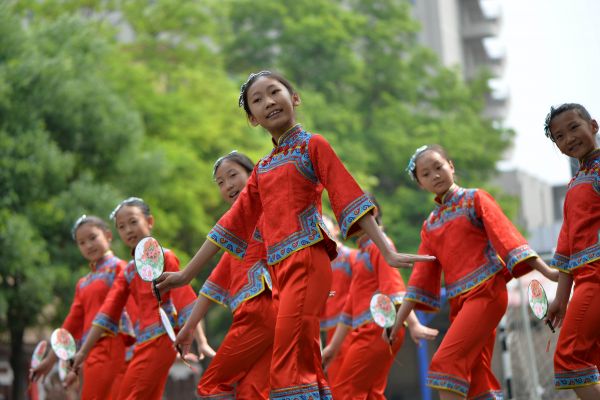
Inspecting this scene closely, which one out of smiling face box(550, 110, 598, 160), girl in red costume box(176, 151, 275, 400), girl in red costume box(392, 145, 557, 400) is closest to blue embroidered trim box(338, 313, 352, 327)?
girl in red costume box(392, 145, 557, 400)

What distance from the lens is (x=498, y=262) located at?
687 cm

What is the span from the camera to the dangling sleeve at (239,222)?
6035 millimetres

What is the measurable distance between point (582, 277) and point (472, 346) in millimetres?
828

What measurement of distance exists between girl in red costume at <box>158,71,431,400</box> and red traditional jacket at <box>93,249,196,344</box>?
196cm

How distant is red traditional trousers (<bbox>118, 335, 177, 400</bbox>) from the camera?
7.48 metres

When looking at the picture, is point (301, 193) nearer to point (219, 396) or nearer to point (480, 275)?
point (219, 396)

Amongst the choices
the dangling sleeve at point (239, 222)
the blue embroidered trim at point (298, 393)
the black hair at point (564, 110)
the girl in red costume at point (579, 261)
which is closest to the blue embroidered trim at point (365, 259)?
the girl in red costume at point (579, 261)

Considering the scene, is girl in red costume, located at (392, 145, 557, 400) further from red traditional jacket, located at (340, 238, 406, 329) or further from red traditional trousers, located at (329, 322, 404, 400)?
red traditional jacket, located at (340, 238, 406, 329)

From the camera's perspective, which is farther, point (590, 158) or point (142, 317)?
point (142, 317)

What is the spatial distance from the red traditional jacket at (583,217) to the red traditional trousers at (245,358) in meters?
1.78

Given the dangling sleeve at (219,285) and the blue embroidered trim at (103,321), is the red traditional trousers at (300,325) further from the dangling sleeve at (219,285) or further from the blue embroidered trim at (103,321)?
the blue embroidered trim at (103,321)

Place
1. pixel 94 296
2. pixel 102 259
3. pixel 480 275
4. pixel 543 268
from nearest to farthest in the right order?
1. pixel 543 268
2. pixel 480 275
3. pixel 94 296
4. pixel 102 259

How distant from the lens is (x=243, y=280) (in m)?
6.73

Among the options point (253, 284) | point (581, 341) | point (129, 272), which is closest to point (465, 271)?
point (581, 341)
